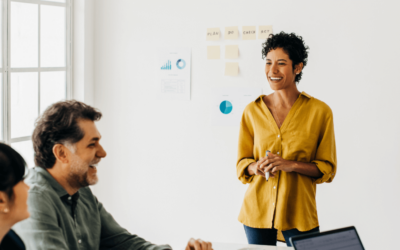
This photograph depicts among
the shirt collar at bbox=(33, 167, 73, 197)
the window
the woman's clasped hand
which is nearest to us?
the shirt collar at bbox=(33, 167, 73, 197)

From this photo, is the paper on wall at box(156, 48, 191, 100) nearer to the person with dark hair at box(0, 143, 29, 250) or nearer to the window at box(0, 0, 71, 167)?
the window at box(0, 0, 71, 167)

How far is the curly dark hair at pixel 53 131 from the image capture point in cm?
148

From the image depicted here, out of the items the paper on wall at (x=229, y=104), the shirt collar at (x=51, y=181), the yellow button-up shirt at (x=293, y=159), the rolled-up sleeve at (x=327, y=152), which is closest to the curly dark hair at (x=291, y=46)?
the yellow button-up shirt at (x=293, y=159)

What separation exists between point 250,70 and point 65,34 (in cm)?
160

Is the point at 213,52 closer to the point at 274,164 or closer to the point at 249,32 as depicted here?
the point at 249,32

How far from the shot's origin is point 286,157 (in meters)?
2.06

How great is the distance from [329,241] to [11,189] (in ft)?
3.27

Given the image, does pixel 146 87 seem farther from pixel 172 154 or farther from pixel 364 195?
pixel 364 195

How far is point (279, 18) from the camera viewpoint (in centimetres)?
304

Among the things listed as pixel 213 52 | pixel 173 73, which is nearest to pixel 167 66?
pixel 173 73

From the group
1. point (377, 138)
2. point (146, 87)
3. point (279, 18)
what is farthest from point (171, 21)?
point (377, 138)

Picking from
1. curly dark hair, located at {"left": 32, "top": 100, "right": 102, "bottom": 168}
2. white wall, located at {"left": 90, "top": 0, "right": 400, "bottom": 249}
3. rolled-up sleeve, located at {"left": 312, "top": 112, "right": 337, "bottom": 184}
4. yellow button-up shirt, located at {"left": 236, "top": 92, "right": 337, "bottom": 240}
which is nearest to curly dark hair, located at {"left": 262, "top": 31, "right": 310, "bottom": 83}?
yellow button-up shirt, located at {"left": 236, "top": 92, "right": 337, "bottom": 240}

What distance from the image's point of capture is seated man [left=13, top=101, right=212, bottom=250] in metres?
1.33

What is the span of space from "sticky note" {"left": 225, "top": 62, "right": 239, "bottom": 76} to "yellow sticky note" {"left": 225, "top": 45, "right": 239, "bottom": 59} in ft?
0.18
